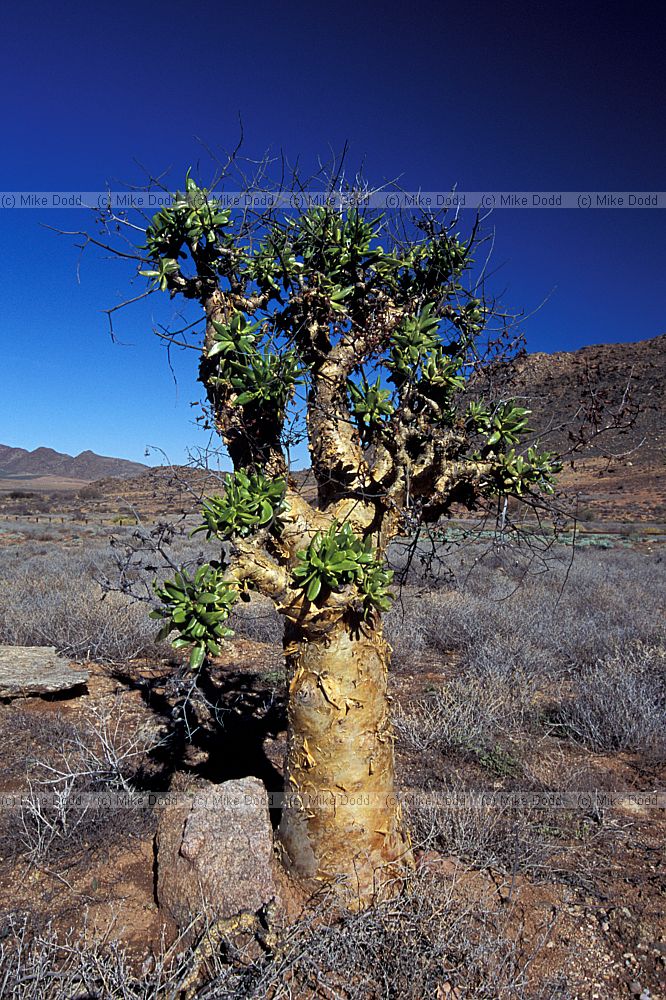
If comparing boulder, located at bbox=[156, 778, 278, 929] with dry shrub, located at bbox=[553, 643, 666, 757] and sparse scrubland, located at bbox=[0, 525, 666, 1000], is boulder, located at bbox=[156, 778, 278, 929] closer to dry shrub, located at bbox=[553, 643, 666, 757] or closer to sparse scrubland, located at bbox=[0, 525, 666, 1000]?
sparse scrubland, located at bbox=[0, 525, 666, 1000]

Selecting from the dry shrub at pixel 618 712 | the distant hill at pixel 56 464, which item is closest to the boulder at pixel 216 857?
the dry shrub at pixel 618 712

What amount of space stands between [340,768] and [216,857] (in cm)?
66

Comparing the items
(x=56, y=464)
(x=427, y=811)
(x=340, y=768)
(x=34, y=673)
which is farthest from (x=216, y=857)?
(x=56, y=464)

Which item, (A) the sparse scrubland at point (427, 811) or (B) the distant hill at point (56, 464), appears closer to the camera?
(A) the sparse scrubland at point (427, 811)

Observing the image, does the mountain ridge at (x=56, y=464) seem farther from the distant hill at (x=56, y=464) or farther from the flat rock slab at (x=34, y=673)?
the flat rock slab at (x=34, y=673)

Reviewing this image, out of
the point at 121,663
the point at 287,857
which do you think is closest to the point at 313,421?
the point at 287,857

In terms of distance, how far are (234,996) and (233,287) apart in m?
2.79

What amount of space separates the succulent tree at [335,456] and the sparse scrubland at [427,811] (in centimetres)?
28

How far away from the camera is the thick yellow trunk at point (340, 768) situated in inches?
104

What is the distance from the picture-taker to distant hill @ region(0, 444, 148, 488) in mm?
138000

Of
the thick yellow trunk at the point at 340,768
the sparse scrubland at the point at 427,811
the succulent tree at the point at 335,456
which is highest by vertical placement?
the succulent tree at the point at 335,456

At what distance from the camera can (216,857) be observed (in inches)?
103

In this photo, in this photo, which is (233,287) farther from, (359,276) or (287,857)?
(287,857)

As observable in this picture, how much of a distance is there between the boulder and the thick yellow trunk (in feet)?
0.59
